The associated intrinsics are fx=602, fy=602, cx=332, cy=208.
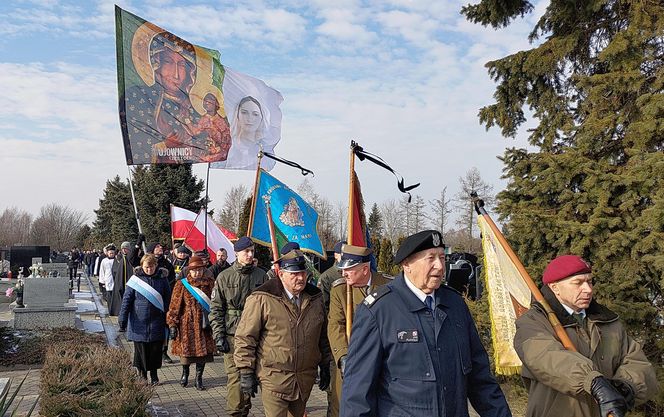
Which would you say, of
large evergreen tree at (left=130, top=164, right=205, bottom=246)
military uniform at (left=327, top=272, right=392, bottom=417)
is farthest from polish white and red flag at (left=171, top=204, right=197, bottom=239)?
large evergreen tree at (left=130, top=164, right=205, bottom=246)

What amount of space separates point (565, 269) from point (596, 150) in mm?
3833

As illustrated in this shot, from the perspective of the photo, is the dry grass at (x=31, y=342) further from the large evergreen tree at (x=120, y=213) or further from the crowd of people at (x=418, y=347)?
the large evergreen tree at (x=120, y=213)

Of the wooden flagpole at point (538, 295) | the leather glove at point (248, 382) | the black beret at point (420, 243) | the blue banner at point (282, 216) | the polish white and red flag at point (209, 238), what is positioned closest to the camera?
the black beret at point (420, 243)

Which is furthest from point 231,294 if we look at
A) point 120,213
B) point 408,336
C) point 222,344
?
point 120,213

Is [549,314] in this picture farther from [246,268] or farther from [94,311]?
[94,311]

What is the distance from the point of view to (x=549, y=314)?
3.65 metres

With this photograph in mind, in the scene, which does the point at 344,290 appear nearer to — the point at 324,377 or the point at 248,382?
the point at 324,377

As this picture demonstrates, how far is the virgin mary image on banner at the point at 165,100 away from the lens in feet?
38.1

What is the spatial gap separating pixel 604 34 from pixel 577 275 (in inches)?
203

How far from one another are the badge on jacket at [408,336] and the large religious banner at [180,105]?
9481mm

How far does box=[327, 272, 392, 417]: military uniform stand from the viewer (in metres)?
4.95

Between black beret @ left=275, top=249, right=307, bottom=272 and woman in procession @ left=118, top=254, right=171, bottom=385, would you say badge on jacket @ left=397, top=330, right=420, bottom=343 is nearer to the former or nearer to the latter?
black beret @ left=275, top=249, right=307, bottom=272

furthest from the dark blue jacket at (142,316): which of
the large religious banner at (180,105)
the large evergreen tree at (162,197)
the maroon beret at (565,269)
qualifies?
the large evergreen tree at (162,197)

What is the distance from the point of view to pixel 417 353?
9.45ft
